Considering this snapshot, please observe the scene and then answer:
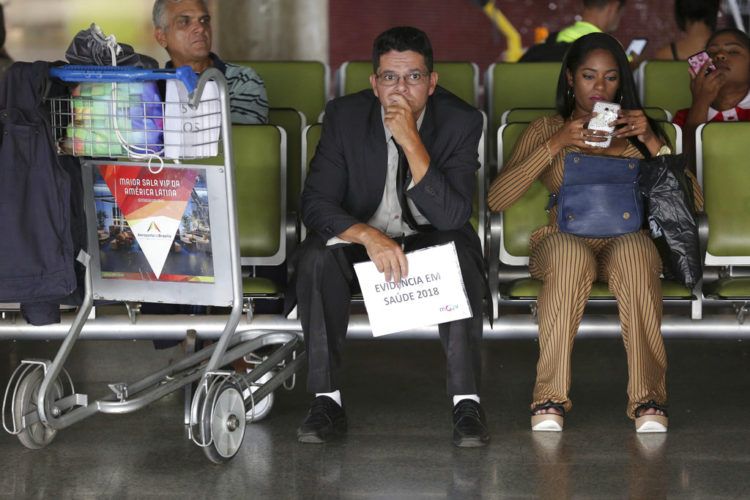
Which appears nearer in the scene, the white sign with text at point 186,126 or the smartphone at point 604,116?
the white sign with text at point 186,126

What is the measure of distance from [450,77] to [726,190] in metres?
1.51

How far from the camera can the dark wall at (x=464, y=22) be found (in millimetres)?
8672

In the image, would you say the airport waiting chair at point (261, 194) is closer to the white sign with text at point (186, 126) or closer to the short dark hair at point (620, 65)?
the white sign with text at point (186, 126)

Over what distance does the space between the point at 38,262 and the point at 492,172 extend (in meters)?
2.04

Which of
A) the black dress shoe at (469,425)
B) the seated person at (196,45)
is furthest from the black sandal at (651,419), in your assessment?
the seated person at (196,45)

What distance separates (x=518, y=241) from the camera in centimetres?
455

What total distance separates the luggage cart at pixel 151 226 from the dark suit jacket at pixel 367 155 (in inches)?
19.8

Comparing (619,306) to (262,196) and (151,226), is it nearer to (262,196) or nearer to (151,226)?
(262,196)

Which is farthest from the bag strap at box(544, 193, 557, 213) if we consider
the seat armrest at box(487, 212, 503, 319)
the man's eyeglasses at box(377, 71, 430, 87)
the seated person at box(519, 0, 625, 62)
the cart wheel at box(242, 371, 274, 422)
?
the seated person at box(519, 0, 625, 62)

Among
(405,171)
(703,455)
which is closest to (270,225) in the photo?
(405,171)

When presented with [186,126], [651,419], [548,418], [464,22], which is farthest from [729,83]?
[464,22]

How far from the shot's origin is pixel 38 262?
12.0 feet

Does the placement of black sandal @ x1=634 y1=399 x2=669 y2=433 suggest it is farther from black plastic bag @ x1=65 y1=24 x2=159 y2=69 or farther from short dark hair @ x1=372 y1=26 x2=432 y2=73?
black plastic bag @ x1=65 y1=24 x2=159 y2=69

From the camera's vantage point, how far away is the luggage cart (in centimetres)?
363
